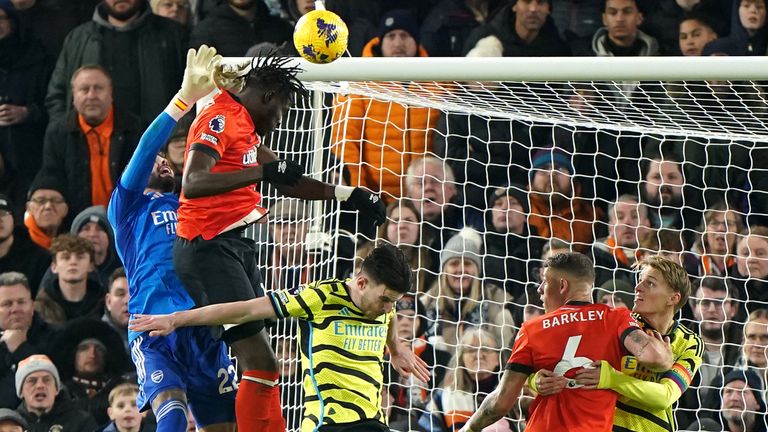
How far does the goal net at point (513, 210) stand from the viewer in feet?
26.0

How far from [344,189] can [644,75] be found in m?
1.67

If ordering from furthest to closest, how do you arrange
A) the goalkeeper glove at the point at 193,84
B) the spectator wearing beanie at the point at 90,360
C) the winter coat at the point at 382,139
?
the spectator wearing beanie at the point at 90,360
the winter coat at the point at 382,139
the goalkeeper glove at the point at 193,84

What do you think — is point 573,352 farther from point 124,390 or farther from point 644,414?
point 124,390

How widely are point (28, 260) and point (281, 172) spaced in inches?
170

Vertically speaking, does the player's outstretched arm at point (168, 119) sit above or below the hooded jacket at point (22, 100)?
below

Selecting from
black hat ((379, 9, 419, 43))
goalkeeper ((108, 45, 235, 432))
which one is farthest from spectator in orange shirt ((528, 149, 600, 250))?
goalkeeper ((108, 45, 235, 432))

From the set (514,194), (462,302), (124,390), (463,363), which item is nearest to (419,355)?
(463,363)

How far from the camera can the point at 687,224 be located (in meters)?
8.79

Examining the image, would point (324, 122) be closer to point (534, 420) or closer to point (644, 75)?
point (644, 75)

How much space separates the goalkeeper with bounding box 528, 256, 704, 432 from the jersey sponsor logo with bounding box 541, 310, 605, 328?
210 millimetres

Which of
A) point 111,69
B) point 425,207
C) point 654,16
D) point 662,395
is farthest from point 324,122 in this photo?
point 662,395

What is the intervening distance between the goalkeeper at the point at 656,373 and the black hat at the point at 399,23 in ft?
13.9

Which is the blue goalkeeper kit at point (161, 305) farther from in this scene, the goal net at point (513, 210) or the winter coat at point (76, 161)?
the winter coat at point (76, 161)

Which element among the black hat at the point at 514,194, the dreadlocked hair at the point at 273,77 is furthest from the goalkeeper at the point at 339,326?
the black hat at the point at 514,194
